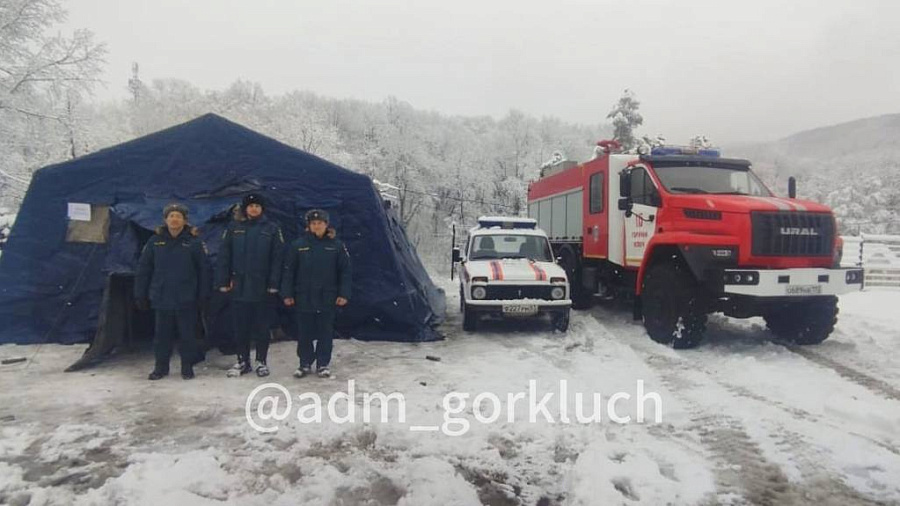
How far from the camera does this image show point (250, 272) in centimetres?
616

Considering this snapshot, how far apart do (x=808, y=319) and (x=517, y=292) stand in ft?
14.2

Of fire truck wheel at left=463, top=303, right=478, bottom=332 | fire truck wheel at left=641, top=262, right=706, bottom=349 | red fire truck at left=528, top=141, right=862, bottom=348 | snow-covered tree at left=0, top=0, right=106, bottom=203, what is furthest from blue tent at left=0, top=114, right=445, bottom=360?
snow-covered tree at left=0, top=0, right=106, bottom=203

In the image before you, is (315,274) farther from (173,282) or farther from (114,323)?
(114,323)

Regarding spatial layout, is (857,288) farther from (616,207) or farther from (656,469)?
(656,469)

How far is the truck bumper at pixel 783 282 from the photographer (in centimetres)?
693

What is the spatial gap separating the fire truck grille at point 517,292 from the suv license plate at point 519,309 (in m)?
0.19

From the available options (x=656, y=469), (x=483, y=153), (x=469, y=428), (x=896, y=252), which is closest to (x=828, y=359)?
(x=656, y=469)

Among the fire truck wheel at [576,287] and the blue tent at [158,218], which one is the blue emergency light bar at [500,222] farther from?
the blue tent at [158,218]

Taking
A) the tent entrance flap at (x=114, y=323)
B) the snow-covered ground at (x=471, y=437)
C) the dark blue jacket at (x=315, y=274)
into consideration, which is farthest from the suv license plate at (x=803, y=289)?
the tent entrance flap at (x=114, y=323)

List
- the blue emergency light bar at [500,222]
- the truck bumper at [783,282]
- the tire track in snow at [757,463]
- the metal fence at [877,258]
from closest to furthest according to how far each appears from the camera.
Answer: the tire track in snow at [757,463] < the truck bumper at [783,282] < the blue emergency light bar at [500,222] < the metal fence at [877,258]

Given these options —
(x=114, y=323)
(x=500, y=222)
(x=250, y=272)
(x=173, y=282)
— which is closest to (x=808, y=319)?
(x=500, y=222)

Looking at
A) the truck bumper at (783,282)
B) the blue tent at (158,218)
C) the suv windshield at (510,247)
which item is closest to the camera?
the truck bumper at (783,282)

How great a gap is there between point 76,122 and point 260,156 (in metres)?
15.6

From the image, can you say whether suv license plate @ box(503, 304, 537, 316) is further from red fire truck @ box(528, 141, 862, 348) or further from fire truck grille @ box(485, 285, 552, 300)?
red fire truck @ box(528, 141, 862, 348)
